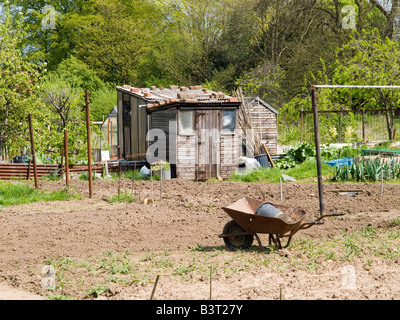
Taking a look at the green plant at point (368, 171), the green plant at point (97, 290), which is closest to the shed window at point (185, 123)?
the green plant at point (368, 171)

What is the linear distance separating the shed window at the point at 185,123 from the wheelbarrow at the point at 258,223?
9.85 m

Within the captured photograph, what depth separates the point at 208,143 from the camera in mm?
18969

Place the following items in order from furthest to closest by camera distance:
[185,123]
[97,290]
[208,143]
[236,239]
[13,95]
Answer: [208,143], [185,123], [13,95], [236,239], [97,290]

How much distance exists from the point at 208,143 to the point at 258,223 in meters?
10.8

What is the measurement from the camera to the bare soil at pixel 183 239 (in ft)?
22.2

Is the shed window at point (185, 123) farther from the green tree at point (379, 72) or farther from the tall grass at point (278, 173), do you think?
the green tree at point (379, 72)

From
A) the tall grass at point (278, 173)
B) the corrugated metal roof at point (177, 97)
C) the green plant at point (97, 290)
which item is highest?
the corrugated metal roof at point (177, 97)

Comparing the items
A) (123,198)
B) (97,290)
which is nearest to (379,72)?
(123,198)

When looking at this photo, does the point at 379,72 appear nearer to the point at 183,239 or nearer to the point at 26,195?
the point at 26,195

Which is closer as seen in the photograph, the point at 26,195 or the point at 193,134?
the point at 26,195

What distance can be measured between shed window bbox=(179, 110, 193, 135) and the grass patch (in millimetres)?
5264

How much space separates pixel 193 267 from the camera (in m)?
7.70

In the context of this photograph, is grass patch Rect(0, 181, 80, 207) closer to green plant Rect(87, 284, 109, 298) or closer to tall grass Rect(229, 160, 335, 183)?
tall grass Rect(229, 160, 335, 183)
